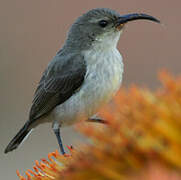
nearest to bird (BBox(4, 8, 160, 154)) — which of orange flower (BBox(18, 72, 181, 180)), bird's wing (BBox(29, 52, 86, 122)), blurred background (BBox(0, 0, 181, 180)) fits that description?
bird's wing (BBox(29, 52, 86, 122))

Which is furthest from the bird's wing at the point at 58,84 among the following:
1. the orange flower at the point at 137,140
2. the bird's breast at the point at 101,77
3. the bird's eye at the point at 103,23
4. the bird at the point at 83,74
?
the orange flower at the point at 137,140

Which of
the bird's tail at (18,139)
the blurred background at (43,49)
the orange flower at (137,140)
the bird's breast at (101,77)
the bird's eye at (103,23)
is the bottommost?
the orange flower at (137,140)

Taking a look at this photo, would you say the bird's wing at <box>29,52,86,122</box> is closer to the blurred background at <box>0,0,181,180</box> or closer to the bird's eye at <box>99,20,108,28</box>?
the bird's eye at <box>99,20,108,28</box>

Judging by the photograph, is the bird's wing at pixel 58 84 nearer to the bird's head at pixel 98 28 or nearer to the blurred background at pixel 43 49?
the bird's head at pixel 98 28

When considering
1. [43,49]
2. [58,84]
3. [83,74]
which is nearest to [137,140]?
[83,74]

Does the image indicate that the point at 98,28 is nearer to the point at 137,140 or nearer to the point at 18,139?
the point at 18,139
